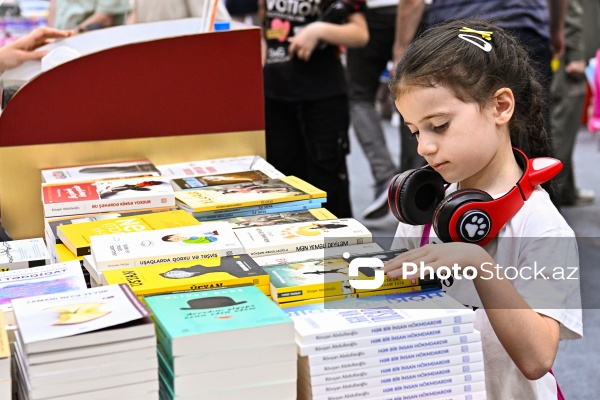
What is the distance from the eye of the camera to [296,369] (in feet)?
3.64

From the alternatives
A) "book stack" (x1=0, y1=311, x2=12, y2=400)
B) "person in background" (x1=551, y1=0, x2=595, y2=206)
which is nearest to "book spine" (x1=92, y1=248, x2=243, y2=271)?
"book stack" (x1=0, y1=311, x2=12, y2=400)

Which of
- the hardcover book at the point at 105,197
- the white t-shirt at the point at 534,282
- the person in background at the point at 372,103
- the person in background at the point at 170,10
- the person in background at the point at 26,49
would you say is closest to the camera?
the white t-shirt at the point at 534,282

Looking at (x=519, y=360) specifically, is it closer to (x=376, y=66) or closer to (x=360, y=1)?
(x=360, y=1)

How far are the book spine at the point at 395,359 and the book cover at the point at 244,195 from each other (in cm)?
78

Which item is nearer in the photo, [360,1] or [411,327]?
[411,327]

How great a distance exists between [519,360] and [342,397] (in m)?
0.38

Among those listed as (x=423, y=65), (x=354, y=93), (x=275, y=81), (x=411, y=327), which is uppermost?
(x=423, y=65)

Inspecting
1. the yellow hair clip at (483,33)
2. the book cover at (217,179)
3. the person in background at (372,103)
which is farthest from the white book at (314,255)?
the person in background at (372,103)

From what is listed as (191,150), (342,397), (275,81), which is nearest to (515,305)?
(342,397)

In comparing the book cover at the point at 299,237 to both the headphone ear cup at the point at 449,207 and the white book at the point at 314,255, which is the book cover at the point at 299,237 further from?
the headphone ear cup at the point at 449,207

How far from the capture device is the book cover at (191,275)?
1295 millimetres

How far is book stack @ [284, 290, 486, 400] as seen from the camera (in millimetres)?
1117

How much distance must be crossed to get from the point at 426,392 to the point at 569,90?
13.5 feet

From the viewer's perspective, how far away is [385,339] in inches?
44.9
